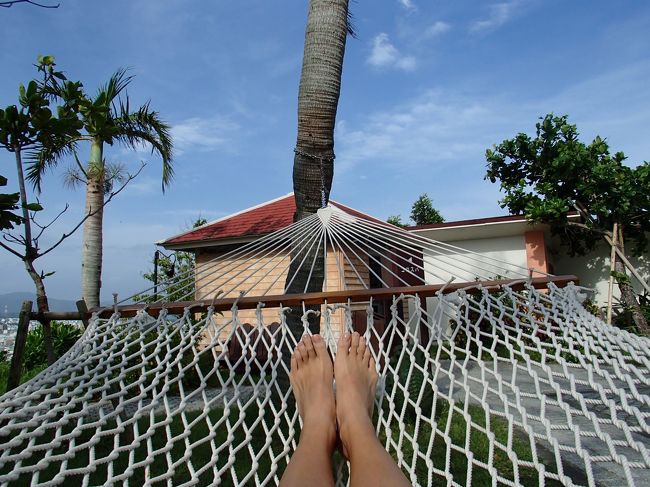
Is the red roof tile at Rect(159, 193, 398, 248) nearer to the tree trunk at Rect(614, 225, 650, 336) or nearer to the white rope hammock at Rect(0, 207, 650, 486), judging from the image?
the tree trunk at Rect(614, 225, 650, 336)

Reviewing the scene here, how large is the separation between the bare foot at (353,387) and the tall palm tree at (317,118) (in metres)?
0.79

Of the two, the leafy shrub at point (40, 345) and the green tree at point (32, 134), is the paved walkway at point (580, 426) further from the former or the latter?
the leafy shrub at point (40, 345)

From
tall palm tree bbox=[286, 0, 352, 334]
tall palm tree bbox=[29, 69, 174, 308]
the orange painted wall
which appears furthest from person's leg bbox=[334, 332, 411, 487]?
the orange painted wall

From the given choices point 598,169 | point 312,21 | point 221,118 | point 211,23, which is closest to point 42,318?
point 312,21

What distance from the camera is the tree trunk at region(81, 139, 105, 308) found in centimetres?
475

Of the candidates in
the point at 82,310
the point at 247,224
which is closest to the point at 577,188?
the point at 247,224

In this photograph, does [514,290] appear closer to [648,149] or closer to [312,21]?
[312,21]

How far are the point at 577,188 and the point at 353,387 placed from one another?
5.36 metres

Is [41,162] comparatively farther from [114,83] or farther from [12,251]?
[12,251]

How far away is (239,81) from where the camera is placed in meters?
4.39

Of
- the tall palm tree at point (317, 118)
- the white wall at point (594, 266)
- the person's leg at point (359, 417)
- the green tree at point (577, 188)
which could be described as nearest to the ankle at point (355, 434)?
the person's leg at point (359, 417)

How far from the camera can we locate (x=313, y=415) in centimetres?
127

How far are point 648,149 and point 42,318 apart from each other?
21.9 feet

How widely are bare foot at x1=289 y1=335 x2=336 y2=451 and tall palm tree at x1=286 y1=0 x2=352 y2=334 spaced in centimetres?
75
